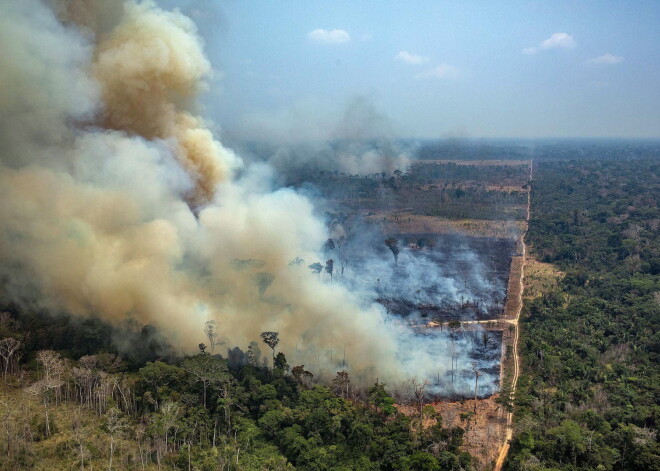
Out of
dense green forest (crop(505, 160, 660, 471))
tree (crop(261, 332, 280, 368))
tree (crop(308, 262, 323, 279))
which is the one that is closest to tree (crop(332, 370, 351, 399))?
tree (crop(261, 332, 280, 368))

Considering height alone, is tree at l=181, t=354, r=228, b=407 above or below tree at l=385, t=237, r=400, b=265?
below

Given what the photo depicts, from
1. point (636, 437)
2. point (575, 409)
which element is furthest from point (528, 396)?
point (636, 437)

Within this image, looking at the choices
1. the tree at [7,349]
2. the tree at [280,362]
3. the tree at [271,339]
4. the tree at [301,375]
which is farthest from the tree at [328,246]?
the tree at [7,349]

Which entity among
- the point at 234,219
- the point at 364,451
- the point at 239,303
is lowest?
the point at 364,451

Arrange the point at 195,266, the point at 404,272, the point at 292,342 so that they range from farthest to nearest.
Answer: the point at 404,272 < the point at 195,266 < the point at 292,342

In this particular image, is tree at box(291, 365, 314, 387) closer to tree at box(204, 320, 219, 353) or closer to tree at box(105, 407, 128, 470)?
tree at box(204, 320, 219, 353)

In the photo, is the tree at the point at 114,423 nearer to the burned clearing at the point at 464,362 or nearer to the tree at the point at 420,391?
the tree at the point at 420,391

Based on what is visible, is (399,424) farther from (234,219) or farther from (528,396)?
(234,219)

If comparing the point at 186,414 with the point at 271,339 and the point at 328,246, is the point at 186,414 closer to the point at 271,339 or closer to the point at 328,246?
the point at 271,339
